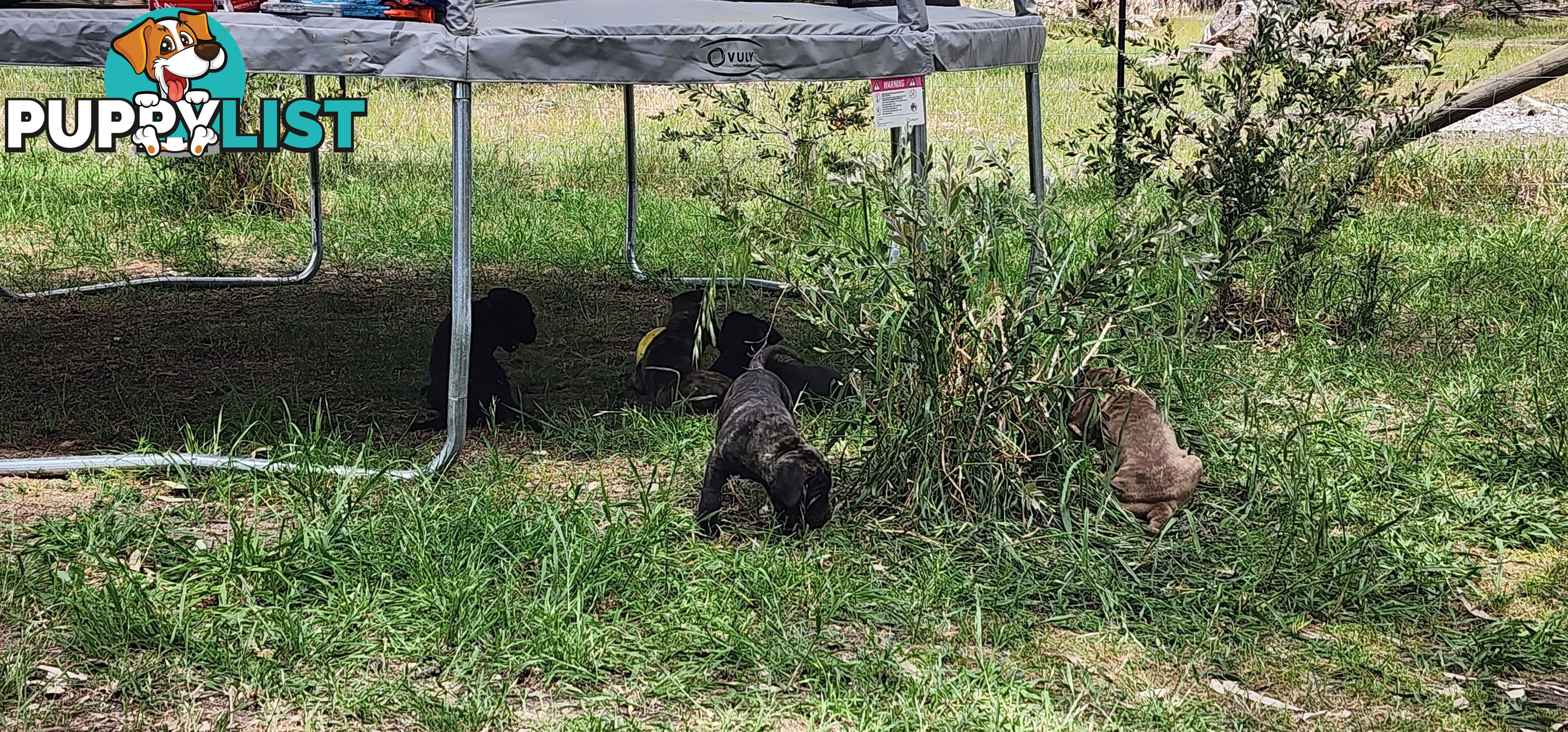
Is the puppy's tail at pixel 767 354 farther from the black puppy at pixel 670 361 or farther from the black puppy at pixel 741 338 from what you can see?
the black puppy at pixel 670 361

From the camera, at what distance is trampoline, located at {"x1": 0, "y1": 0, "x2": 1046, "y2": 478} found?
11.7ft

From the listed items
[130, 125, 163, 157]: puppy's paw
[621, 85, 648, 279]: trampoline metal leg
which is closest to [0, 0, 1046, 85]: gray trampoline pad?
[130, 125, 163, 157]: puppy's paw

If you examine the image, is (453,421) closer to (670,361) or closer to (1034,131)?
(670,361)

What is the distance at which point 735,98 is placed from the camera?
19.7 ft

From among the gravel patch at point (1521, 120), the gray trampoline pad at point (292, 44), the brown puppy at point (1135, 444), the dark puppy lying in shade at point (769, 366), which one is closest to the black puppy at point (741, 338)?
the dark puppy lying in shade at point (769, 366)

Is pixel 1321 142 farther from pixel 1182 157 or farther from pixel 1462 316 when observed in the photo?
pixel 1182 157

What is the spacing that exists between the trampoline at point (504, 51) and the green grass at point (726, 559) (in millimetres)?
345

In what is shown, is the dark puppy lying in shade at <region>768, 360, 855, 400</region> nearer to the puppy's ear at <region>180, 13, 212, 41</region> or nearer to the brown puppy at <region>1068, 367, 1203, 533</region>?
the brown puppy at <region>1068, 367, 1203, 533</region>

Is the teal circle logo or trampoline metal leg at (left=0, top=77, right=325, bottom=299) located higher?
the teal circle logo

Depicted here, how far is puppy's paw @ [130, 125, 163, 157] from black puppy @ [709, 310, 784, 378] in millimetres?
1774

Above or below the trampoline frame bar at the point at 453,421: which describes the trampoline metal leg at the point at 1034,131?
above

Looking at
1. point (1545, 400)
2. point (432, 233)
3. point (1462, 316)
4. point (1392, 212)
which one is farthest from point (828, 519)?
point (1392, 212)

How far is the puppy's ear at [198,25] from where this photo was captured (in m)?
3.58

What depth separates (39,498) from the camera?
3.76 m
